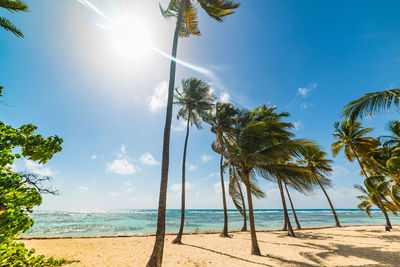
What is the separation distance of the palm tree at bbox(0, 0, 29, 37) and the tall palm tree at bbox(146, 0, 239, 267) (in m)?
5.21

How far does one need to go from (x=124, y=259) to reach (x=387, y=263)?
32.9 feet

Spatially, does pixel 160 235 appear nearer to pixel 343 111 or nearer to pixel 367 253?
pixel 343 111

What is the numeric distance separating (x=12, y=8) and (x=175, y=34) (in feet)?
18.6

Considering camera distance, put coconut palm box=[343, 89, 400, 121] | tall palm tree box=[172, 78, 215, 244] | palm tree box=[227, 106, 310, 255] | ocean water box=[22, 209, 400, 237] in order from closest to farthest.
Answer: coconut palm box=[343, 89, 400, 121], palm tree box=[227, 106, 310, 255], tall palm tree box=[172, 78, 215, 244], ocean water box=[22, 209, 400, 237]

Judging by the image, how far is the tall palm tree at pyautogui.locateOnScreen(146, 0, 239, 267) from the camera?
538 cm

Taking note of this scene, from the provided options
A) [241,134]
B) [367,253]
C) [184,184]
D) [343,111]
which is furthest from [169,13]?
[367,253]

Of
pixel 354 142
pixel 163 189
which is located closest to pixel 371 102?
pixel 163 189

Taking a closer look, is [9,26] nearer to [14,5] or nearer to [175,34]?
[14,5]

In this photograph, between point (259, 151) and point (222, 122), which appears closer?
point (259, 151)

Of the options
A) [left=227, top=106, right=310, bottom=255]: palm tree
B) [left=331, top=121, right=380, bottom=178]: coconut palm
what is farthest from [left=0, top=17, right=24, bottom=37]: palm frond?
[left=331, top=121, right=380, bottom=178]: coconut palm

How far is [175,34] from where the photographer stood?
7.36m

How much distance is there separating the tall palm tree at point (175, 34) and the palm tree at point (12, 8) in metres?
5.21

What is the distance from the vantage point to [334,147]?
19828 mm

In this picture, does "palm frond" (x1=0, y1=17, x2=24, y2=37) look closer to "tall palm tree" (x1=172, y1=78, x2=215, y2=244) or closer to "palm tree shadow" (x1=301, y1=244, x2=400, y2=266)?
"tall palm tree" (x1=172, y1=78, x2=215, y2=244)
